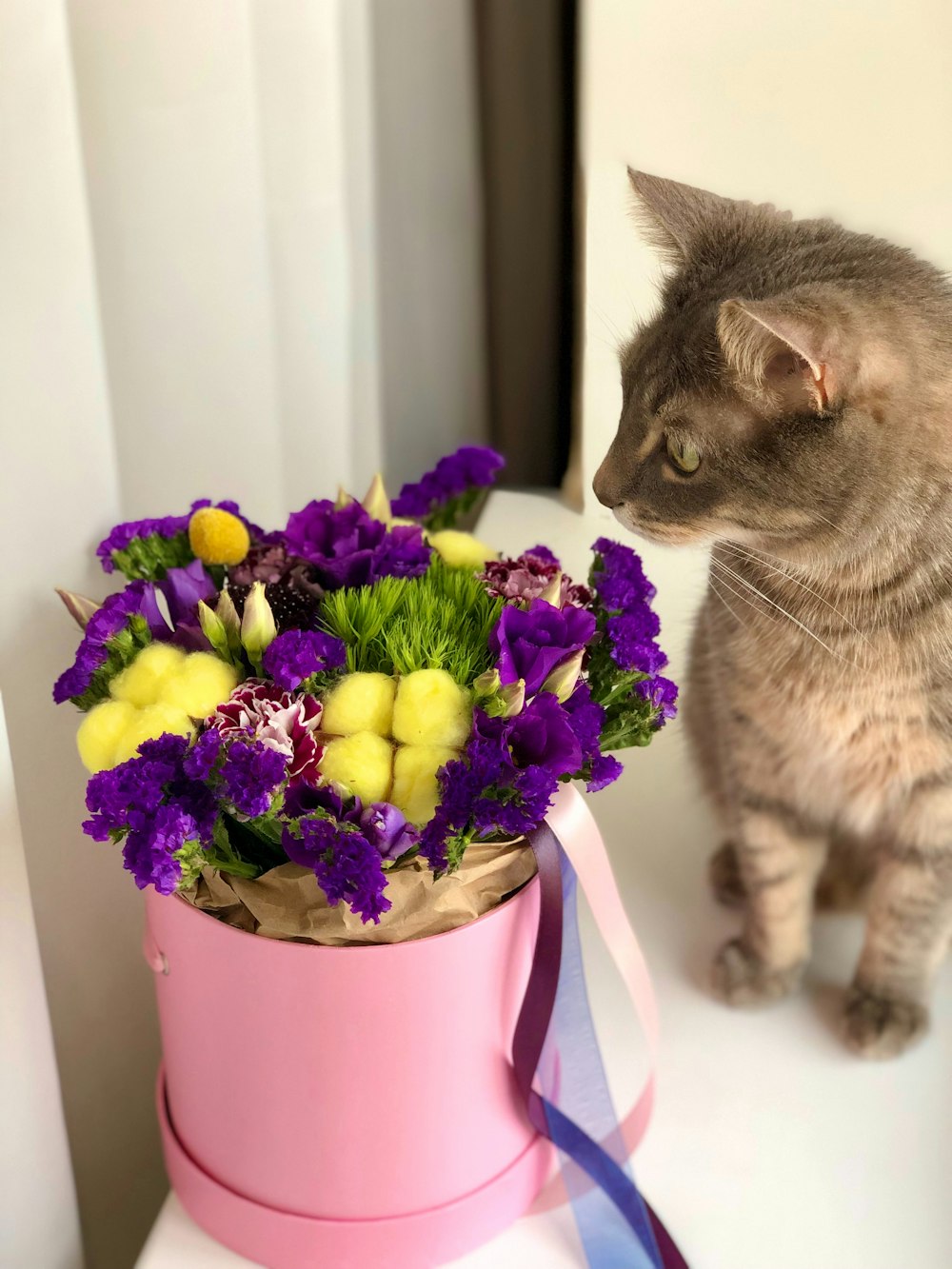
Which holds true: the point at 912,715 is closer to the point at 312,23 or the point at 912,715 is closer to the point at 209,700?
the point at 209,700

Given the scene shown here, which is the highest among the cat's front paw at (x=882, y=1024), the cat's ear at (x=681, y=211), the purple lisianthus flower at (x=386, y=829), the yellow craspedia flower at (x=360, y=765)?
the cat's ear at (x=681, y=211)

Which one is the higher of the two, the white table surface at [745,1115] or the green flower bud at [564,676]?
the green flower bud at [564,676]

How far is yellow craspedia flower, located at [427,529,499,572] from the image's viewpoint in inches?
28.0

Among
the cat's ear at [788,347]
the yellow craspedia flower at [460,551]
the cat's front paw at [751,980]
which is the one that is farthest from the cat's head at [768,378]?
the cat's front paw at [751,980]

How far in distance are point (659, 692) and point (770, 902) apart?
0.28 m

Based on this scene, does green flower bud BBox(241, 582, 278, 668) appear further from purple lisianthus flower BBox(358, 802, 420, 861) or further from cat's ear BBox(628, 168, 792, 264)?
cat's ear BBox(628, 168, 792, 264)

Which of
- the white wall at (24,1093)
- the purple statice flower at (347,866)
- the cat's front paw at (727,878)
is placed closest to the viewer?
the purple statice flower at (347,866)

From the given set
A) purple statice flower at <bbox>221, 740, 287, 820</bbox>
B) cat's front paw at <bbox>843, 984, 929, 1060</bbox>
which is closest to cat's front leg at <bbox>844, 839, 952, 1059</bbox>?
cat's front paw at <bbox>843, 984, 929, 1060</bbox>

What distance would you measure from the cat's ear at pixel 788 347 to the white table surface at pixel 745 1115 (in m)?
0.30

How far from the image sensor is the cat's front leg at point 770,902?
0.79 metres

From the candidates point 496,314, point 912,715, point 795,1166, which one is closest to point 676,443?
point 912,715

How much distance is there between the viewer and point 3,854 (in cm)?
56

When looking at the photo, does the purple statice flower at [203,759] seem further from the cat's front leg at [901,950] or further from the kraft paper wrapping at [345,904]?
the cat's front leg at [901,950]

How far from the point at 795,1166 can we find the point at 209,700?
1.54 feet
